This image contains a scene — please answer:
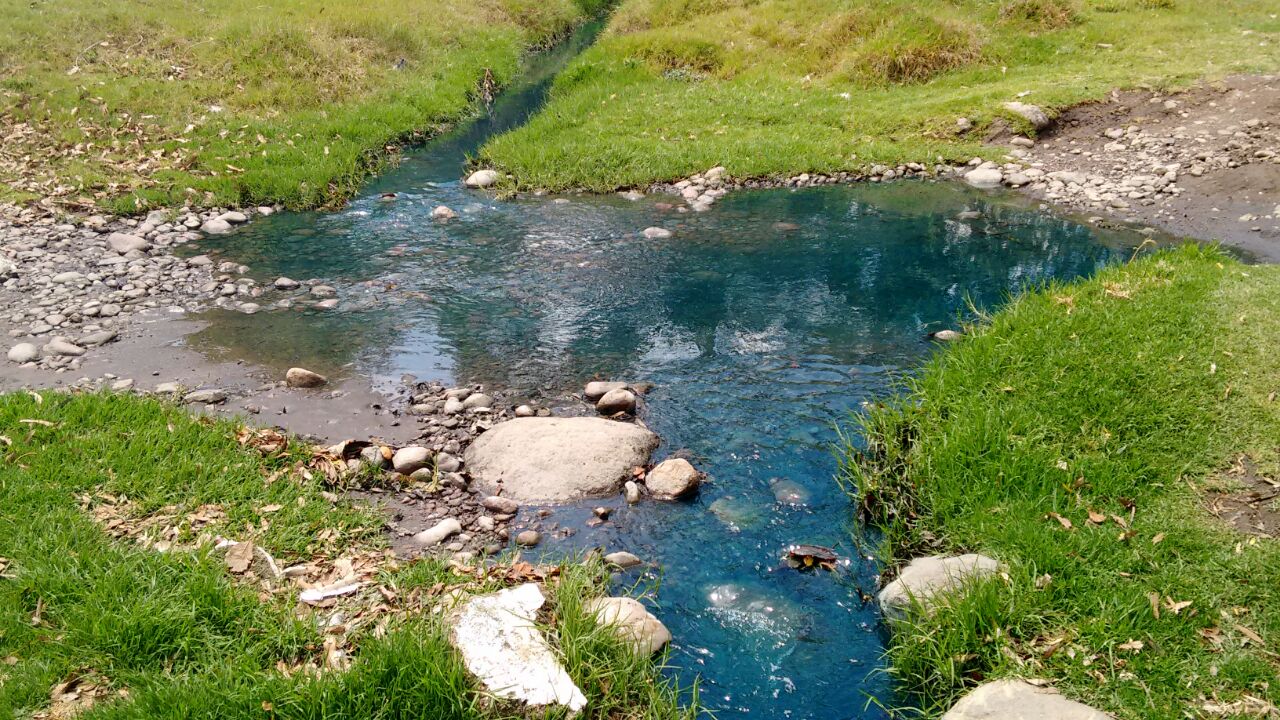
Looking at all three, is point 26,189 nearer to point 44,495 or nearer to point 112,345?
point 112,345

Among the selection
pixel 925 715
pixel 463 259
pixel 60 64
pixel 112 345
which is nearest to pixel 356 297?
pixel 463 259

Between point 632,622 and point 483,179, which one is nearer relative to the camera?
point 632,622

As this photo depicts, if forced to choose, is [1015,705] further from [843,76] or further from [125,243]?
[843,76]

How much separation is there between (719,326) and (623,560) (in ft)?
15.7

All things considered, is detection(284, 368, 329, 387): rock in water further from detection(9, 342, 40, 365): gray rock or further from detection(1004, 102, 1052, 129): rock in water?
detection(1004, 102, 1052, 129): rock in water

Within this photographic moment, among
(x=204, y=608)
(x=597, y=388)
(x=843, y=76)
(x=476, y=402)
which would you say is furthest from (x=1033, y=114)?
(x=204, y=608)

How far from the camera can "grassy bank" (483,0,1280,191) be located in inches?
663

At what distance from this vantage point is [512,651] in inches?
187

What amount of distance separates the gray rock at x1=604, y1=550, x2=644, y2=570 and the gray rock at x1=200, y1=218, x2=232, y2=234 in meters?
10.9

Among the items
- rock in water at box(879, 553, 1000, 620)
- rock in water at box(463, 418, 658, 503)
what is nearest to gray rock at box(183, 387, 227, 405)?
rock in water at box(463, 418, 658, 503)

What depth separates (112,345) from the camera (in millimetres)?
9602

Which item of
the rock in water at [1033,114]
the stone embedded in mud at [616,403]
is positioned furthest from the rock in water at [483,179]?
the rock in water at [1033,114]

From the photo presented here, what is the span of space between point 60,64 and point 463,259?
40.0 feet

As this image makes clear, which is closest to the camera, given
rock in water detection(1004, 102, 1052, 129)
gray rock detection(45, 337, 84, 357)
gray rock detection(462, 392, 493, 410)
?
gray rock detection(462, 392, 493, 410)
